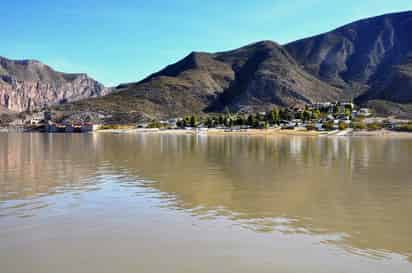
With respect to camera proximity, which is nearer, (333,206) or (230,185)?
(333,206)

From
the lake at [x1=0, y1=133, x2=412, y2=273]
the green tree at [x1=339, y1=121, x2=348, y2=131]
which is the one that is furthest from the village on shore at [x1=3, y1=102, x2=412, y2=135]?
the lake at [x1=0, y1=133, x2=412, y2=273]

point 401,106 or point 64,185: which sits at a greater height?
point 401,106

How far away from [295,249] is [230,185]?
1179 centimetres

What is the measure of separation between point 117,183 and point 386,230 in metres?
15.6

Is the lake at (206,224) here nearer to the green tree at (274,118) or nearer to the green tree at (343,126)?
the green tree at (343,126)

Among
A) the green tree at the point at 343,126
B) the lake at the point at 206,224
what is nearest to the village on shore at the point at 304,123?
the green tree at the point at 343,126

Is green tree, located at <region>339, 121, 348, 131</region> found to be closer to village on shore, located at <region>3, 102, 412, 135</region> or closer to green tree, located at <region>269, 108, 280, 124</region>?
village on shore, located at <region>3, 102, 412, 135</region>

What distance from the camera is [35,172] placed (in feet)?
98.3

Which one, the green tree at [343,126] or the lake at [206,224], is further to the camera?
the green tree at [343,126]

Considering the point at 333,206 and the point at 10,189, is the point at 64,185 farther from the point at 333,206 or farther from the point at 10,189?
the point at 333,206

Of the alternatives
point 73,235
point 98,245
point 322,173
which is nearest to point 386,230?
point 98,245

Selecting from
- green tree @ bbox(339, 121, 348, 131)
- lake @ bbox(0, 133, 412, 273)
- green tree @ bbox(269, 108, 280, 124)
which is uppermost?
green tree @ bbox(269, 108, 280, 124)

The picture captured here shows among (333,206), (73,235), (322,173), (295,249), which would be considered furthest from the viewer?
(322,173)

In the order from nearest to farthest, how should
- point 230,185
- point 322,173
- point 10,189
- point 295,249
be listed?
point 295,249 → point 10,189 → point 230,185 → point 322,173
